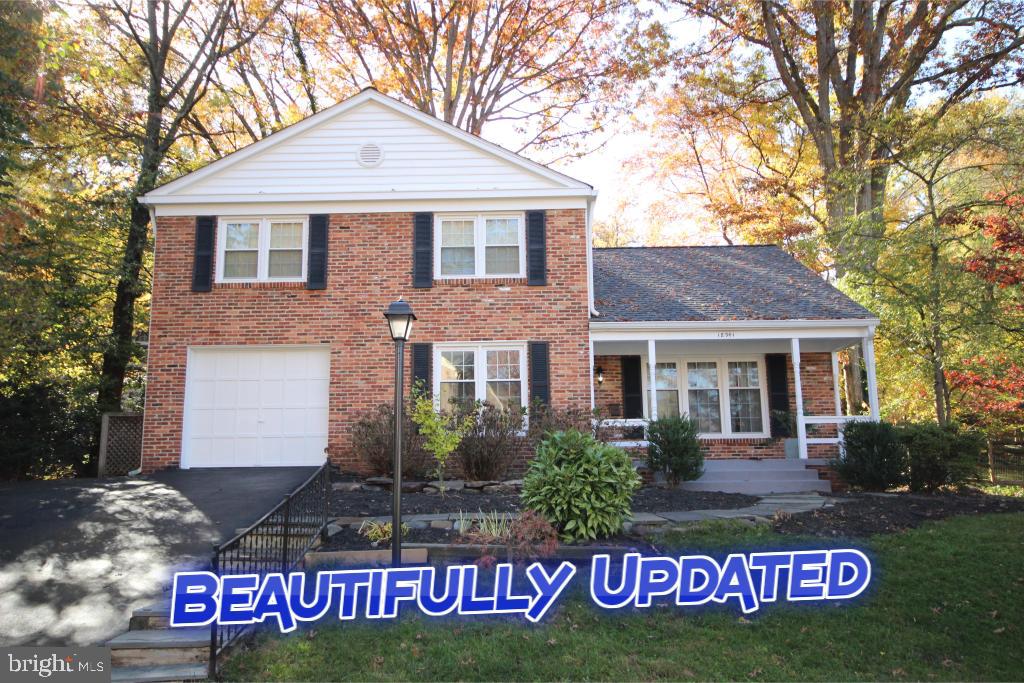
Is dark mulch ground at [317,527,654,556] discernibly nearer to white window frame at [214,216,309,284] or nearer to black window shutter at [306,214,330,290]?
black window shutter at [306,214,330,290]

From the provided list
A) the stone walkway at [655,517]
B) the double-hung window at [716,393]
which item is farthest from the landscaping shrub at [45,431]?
the double-hung window at [716,393]

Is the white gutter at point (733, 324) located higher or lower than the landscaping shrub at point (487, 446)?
higher

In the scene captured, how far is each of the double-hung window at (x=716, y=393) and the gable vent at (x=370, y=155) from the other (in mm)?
6941

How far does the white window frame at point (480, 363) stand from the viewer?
11.5 metres

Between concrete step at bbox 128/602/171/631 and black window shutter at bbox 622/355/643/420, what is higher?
black window shutter at bbox 622/355/643/420

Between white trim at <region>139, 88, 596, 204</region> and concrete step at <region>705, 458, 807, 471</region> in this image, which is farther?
white trim at <region>139, 88, 596, 204</region>

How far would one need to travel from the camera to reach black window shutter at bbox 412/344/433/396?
11.3 m

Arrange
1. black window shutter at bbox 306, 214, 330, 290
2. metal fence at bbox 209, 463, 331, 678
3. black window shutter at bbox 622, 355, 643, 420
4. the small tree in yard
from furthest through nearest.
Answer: black window shutter at bbox 622, 355, 643, 420, black window shutter at bbox 306, 214, 330, 290, the small tree in yard, metal fence at bbox 209, 463, 331, 678

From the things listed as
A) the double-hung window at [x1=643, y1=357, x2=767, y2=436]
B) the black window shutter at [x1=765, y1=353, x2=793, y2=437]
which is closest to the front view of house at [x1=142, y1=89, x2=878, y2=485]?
the black window shutter at [x1=765, y1=353, x2=793, y2=437]

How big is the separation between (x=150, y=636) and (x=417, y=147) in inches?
372

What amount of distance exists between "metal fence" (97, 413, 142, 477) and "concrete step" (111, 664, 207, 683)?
8531 mm

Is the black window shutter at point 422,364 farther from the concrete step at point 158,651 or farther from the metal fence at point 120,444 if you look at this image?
the concrete step at point 158,651

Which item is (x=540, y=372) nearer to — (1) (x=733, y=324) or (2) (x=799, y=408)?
(1) (x=733, y=324)

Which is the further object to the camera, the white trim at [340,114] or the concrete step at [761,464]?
the white trim at [340,114]
